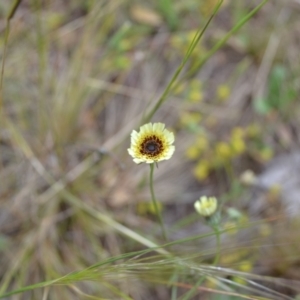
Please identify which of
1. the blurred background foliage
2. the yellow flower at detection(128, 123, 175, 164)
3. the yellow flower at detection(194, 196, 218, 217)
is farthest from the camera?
the blurred background foliage

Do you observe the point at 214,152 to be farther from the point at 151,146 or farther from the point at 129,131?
the point at 151,146

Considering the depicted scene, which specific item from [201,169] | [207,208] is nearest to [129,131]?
[201,169]

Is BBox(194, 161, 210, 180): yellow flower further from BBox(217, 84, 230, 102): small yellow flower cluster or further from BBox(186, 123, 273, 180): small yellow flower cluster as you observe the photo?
BBox(217, 84, 230, 102): small yellow flower cluster

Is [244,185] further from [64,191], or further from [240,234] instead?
[64,191]

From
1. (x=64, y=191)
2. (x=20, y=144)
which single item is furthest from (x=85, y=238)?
(x=20, y=144)

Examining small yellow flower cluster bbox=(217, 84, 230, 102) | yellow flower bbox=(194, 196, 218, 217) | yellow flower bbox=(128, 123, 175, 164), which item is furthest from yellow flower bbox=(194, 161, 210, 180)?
yellow flower bbox=(128, 123, 175, 164)
